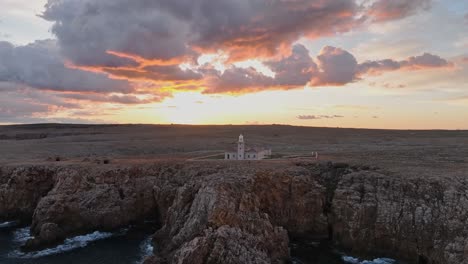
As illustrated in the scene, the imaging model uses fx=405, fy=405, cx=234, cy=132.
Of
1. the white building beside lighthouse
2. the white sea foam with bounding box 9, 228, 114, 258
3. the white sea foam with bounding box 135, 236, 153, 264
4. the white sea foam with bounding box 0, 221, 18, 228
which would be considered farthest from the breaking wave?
the white building beside lighthouse

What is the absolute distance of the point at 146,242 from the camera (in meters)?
44.9

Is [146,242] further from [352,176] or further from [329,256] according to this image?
[352,176]

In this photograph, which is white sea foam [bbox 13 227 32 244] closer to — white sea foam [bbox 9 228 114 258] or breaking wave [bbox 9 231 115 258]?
breaking wave [bbox 9 231 115 258]

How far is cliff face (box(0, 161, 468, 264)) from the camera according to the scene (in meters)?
36.4

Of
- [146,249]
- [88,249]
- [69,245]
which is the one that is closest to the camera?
[146,249]

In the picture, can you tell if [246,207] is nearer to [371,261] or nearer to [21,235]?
[371,261]

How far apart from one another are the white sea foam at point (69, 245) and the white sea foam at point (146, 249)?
527 centimetres

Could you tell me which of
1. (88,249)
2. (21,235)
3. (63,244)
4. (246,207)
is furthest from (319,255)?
(21,235)

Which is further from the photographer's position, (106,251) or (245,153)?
(245,153)

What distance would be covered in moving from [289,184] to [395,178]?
1161 cm

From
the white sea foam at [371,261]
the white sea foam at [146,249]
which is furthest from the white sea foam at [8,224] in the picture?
the white sea foam at [371,261]

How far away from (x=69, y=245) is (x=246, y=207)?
790 inches

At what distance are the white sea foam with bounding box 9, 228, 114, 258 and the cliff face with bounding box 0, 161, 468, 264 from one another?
101cm

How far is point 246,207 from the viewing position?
40844 mm
